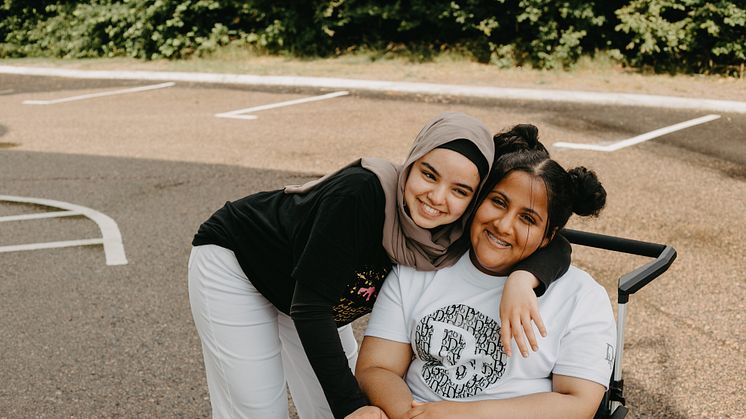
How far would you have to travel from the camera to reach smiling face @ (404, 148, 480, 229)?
2135mm

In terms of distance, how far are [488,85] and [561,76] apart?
1271 millimetres

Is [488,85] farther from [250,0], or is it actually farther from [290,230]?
[290,230]

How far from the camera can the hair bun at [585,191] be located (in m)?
2.30

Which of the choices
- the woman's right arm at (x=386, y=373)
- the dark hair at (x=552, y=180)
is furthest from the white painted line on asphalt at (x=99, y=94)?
the dark hair at (x=552, y=180)

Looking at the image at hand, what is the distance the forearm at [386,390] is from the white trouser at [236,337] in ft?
1.28

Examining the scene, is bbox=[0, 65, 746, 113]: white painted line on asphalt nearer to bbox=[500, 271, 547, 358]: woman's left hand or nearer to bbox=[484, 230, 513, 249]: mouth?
bbox=[484, 230, 513, 249]: mouth

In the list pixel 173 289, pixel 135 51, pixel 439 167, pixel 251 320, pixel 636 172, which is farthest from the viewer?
pixel 135 51

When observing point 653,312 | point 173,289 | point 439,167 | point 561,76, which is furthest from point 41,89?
point 439,167

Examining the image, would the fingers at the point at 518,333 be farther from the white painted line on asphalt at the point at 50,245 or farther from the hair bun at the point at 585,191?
the white painted line on asphalt at the point at 50,245

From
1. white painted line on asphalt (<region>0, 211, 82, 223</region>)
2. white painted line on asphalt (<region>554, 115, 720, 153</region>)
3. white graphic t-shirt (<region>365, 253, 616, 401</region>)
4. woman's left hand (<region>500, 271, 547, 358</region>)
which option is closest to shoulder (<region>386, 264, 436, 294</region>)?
white graphic t-shirt (<region>365, 253, 616, 401</region>)

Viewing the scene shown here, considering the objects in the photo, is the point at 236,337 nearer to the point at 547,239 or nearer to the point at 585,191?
the point at 547,239

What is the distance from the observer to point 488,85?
11188 mm

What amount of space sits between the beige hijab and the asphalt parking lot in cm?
168

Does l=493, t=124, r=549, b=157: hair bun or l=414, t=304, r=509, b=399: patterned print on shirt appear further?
l=493, t=124, r=549, b=157: hair bun
